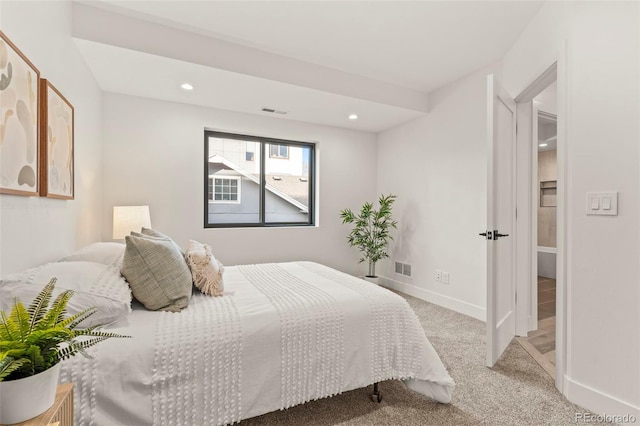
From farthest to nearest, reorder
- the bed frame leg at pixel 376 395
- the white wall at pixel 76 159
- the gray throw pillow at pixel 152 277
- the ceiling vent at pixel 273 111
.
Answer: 1. the ceiling vent at pixel 273 111
2. the bed frame leg at pixel 376 395
3. the gray throw pillow at pixel 152 277
4. the white wall at pixel 76 159

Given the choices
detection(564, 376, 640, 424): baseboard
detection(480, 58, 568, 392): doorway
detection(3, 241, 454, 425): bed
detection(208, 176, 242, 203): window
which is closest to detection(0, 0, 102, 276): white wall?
detection(3, 241, 454, 425): bed

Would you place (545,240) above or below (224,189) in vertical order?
below

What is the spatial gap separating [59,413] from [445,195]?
141 inches

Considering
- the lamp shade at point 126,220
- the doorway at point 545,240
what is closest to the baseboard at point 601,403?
the doorway at point 545,240

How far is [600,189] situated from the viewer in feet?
5.44

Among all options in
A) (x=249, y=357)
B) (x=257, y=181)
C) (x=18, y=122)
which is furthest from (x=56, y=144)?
(x=257, y=181)

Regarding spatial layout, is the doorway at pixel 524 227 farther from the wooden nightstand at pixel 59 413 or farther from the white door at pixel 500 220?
the wooden nightstand at pixel 59 413

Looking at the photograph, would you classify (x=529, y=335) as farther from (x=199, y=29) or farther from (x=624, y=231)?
(x=199, y=29)

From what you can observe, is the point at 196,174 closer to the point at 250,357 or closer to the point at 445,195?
the point at 250,357

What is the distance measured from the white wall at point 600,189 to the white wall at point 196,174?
2805 mm

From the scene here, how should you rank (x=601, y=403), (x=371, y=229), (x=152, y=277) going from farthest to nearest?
1. (x=371, y=229)
2. (x=601, y=403)
3. (x=152, y=277)

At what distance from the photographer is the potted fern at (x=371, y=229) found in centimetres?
409

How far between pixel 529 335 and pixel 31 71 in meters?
3.99

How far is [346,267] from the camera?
14.7ft
